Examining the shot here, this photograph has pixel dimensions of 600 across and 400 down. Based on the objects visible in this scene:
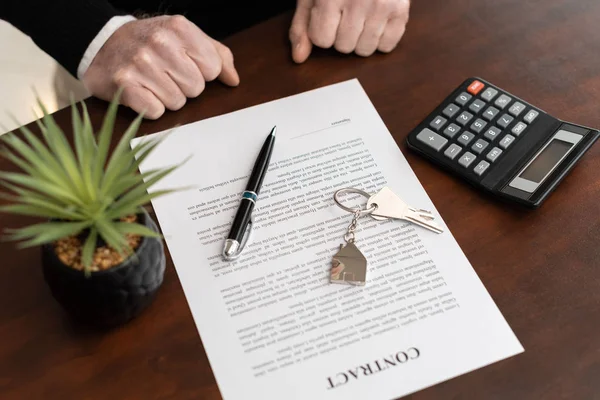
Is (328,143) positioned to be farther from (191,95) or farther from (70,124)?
(70,124)

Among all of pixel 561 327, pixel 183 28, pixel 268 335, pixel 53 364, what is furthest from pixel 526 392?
pixel 183 28

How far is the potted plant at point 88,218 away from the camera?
46 centimetres

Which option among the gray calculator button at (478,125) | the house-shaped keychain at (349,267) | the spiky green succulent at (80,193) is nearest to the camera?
the spiky green succulent at (80,193)

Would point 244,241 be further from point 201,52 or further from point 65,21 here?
point 65,21

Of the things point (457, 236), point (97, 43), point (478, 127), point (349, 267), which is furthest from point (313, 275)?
point (97, 43)

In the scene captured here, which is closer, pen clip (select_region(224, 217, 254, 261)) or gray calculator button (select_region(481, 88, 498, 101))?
pen clip (select_region(224, 217, 254, 261))

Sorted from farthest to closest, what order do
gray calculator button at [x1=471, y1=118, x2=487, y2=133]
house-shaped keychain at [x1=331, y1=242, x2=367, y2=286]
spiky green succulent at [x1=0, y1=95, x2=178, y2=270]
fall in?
gray calculator button at [x1=471, y1=118, x2=487, y2=133] → house-shaped keychain at [x1=331, y1=242, x2=367, y2=286] → spiky green succulent at [x1=0, y1=95, x2=178, y2=270]

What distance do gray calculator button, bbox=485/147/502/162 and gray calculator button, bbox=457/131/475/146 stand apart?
0.09ft

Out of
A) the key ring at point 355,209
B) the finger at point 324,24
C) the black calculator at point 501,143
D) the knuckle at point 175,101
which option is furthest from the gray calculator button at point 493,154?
the knuckle at point 175,101

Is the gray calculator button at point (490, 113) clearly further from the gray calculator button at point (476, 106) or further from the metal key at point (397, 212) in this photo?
the metal key at point (397, 212)

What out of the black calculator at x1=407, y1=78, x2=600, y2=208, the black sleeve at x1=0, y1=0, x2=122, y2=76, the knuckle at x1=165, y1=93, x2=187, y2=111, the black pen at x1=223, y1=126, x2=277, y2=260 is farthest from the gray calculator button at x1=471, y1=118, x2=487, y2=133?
the black sleeve at x1=0, y1=0, x2=122, y2=76

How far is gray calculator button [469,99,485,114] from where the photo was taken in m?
0.69

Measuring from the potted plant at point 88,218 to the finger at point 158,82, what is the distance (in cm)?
21

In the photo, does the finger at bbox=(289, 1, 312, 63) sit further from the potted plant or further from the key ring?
the potted plant
